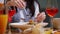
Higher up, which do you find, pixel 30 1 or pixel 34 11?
pixel 30 1

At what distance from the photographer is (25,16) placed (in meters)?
1.95

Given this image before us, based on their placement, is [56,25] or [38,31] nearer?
[38,31]

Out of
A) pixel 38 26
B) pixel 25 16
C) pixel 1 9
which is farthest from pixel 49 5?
pixel 25 16

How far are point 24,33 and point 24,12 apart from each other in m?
1.28

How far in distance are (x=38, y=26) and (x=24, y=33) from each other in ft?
0.26

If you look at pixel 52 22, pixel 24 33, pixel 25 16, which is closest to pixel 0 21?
pixel 24 33

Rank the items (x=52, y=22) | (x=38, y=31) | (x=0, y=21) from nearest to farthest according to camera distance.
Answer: (x=0, y=21), (x=38, y=31), (x=52, y=22)

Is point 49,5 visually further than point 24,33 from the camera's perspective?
Yes

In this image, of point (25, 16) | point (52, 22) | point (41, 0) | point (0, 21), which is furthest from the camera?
point (41, 0)

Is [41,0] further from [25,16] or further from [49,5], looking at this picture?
[49,5]

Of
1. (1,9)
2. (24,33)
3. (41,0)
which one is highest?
(41,0)

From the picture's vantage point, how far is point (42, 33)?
684 mm

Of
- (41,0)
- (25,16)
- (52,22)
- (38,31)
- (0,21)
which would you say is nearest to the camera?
(0,21)

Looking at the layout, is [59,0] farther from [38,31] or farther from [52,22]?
[38,31]
